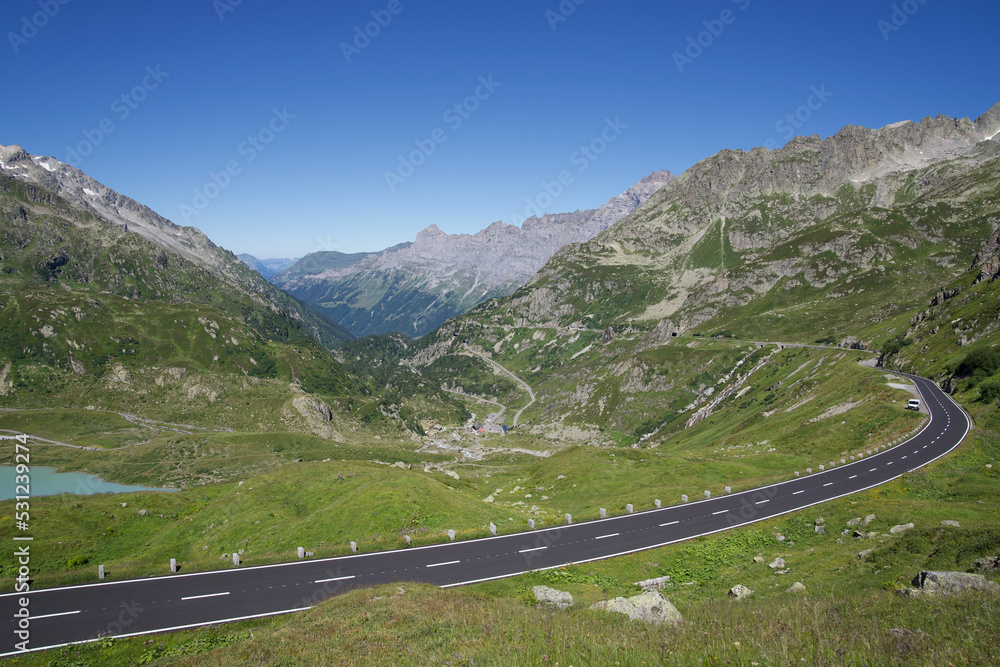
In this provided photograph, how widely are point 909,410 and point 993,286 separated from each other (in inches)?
3164

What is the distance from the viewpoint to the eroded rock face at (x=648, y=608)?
18.5 meters

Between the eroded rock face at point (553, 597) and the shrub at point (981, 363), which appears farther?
the shrub at point (981, 363)

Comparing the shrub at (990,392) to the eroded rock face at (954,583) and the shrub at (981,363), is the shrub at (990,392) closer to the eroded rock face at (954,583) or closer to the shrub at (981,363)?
the shrub at (981,363)

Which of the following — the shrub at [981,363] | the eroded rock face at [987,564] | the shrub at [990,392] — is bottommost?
the shrub at [990,392]

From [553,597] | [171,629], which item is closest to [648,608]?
[553,597]

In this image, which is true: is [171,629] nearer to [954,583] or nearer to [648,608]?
[648,608]

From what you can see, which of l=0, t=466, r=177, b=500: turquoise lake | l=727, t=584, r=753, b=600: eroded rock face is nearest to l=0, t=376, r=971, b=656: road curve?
l=727, t=584, r=753, b=600: eroded rock face

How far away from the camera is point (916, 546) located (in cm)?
2308

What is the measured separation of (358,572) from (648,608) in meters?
22.0

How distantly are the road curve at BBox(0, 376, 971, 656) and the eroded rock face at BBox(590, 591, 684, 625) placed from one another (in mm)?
12655

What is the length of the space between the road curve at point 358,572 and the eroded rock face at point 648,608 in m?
12.7

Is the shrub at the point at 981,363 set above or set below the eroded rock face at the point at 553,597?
below

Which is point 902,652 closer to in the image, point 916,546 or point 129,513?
point 916,546

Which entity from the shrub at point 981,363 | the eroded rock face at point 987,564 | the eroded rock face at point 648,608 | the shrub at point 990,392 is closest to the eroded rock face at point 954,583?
the eroded rock face at point 987,564
